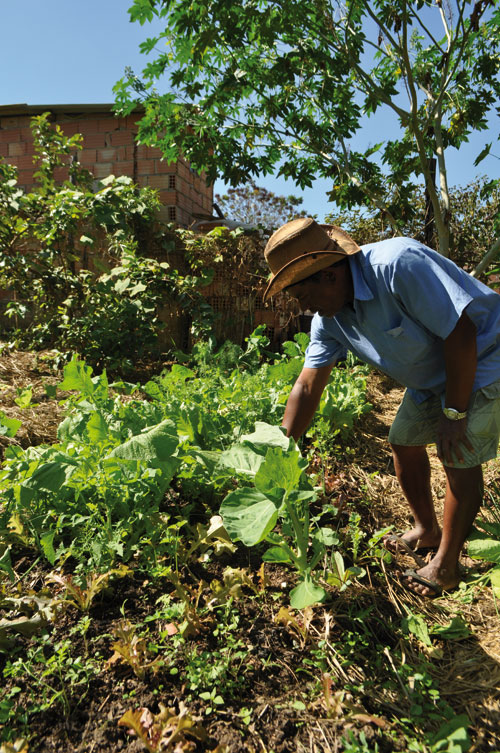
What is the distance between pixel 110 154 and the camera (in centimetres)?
845

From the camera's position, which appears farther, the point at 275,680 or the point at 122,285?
the point at 122,285

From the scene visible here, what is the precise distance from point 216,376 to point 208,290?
109 inches

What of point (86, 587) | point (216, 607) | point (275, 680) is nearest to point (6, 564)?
point (86, 587)

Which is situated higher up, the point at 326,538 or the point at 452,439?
the point at 452,439

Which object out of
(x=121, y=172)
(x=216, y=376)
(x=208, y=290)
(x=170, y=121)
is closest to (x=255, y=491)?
(x=216, y=376)

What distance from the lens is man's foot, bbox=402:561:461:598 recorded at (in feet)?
6.18

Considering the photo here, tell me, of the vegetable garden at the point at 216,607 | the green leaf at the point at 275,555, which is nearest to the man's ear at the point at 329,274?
the vegetable garden at the point at 216,607

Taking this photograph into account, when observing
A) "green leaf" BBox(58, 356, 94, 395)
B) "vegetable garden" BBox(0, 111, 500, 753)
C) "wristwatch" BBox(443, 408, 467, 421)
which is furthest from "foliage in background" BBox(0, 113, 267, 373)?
"wristwatch" BBox(443, 408, 467, 421)

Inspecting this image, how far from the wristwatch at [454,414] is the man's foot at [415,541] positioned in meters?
0.73

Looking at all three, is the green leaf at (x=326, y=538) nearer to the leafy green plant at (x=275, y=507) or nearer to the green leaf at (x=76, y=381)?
the leafy green plant at (x=275, y=507)

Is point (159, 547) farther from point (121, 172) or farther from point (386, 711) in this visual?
point (121, 172)

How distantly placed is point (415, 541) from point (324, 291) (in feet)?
4.41

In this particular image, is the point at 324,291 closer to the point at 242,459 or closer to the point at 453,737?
the point at 242,459

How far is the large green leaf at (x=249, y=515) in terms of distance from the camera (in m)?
1.35
